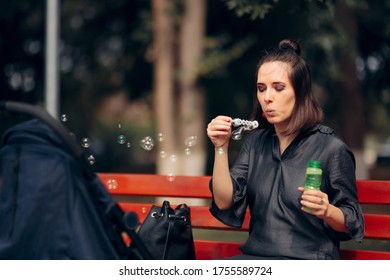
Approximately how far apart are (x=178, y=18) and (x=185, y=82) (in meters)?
1.19

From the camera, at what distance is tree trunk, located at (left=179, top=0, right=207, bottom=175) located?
14477 mm

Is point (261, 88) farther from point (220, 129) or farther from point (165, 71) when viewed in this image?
point (165, 71)

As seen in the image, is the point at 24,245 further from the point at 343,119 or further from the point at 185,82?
the point at 343,119

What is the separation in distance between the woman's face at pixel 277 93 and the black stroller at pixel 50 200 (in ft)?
2.80

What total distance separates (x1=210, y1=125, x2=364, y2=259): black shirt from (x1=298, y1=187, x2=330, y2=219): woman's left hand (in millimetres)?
202

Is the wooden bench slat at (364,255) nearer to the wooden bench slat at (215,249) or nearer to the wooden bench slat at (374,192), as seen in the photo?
the wooden bench slat at (374,192)

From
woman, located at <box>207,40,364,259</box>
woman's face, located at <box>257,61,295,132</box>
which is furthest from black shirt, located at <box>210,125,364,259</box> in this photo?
woman's face, located at <box>257,61,295,132</box>

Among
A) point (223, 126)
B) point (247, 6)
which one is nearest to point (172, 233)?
point (223, 126)

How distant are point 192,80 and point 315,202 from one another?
11.5 meters

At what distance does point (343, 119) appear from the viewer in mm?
A: 17812

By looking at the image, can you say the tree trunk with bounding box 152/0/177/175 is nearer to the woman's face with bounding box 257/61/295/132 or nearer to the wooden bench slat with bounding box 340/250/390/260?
the wooden bench slat with bounding box 340/250/390/260

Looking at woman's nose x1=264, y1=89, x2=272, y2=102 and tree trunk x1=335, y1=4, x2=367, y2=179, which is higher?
woman's nose x1=264, y1=89, x2=272, y2=102

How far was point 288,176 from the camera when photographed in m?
3.58

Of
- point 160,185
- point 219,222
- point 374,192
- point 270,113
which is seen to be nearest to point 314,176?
point 270,113
